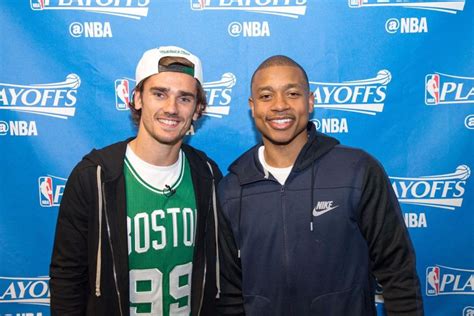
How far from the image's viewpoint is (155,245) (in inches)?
59.3

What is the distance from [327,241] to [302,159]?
0.92ft

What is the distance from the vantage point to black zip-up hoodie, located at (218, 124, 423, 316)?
1398 millimetres

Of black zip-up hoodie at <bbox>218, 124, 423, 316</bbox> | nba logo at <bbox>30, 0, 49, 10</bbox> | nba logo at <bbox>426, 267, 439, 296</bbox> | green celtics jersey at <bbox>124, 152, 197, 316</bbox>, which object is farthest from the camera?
nba logo at <bbox>426, 267, 439, 296</bbox>

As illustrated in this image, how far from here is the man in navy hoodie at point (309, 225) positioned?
1402 mm

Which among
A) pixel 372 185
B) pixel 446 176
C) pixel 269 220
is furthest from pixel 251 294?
pixel 446 176

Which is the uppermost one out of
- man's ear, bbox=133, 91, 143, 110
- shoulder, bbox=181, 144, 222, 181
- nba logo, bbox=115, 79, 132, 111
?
nba logo, bbox=115, 79, 132, 111

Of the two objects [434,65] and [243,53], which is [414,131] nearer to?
[434,65]

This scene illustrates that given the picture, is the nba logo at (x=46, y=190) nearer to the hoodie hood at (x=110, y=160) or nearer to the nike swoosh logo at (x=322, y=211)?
the hoodie hood at (x=110, y=160)

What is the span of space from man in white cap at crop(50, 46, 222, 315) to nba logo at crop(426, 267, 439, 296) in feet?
4.12

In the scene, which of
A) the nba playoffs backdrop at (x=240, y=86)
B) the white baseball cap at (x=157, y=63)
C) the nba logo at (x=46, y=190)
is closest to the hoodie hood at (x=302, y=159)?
the white baseball cap at (x=157, y=63)

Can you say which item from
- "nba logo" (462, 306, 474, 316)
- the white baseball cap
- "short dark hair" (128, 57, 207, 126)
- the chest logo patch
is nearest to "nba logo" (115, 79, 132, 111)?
"short dark hair" (128, 57, 207, 126)

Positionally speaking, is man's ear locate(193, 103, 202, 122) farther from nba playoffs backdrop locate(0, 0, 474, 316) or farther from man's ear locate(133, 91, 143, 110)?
nba playoffs backdrop locate(0, 0, 474, 316)

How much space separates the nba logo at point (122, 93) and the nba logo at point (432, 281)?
1.73 meters

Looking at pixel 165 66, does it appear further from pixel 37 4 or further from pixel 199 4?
pixel 37 4
